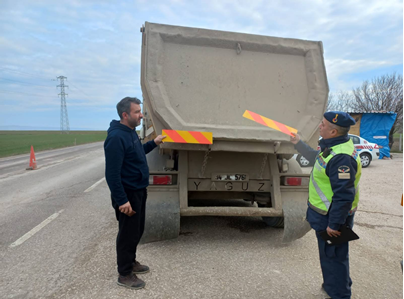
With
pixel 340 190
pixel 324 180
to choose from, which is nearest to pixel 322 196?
pixel 324 180

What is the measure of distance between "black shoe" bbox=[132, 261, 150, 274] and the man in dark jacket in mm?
119

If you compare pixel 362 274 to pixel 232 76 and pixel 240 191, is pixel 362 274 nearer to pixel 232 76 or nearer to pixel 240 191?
pixel 240 191

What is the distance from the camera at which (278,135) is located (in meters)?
3.83

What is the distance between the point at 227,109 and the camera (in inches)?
156

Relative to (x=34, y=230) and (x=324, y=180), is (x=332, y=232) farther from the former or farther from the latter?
(x=34, y=230)

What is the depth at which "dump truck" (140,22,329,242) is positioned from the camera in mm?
3832

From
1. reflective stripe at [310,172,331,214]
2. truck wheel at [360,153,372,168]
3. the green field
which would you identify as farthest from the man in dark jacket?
the green field

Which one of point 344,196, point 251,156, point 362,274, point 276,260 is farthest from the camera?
point 251,156

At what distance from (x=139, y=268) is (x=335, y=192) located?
236cm

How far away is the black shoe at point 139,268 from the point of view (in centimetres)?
351

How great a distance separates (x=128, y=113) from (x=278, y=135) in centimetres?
190

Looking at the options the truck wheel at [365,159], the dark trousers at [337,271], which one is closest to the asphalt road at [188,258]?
the dark trousers at [337,271]

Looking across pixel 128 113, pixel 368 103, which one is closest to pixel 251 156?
pixel 128 113

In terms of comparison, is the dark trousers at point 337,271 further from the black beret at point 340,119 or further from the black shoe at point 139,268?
the black shoe at point 139,268
